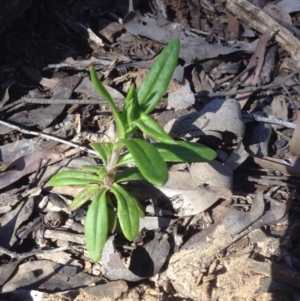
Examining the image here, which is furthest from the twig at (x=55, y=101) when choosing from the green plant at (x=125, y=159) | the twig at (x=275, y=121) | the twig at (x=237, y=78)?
the twig at (x=275, y=121)

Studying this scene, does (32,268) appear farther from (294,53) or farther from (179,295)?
(294,53)

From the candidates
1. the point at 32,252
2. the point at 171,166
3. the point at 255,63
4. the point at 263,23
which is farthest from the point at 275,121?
the point at 32,252

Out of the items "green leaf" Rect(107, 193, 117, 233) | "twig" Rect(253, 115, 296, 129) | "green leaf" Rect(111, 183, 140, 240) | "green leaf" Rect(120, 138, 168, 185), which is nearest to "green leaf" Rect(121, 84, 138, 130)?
"green leaf" Rect(120, 138, 168, 185)

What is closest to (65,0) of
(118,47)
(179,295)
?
(118,47)

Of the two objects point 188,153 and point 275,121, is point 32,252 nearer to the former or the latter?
point 188,153

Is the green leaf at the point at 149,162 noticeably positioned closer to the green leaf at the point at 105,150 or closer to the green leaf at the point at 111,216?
the green leaf at the point at 105,150

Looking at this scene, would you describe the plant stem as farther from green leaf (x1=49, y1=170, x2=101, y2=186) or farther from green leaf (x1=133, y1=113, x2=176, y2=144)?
green leaf (x1=133, y1=113, x2=176, y2=144)
